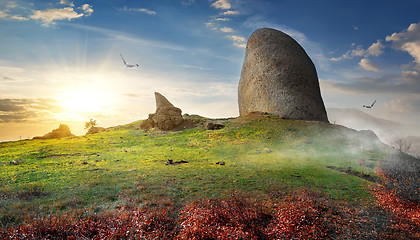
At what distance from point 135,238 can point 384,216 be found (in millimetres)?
12319

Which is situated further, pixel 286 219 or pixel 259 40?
pixel 259 40

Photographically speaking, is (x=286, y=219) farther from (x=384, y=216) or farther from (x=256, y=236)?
(x=384, y=216)

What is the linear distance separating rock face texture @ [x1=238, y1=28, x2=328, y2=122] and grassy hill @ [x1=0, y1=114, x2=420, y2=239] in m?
18.1

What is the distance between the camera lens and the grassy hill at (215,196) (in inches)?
424

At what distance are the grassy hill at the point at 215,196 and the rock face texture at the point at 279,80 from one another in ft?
59.4

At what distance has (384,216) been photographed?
42.3 ft

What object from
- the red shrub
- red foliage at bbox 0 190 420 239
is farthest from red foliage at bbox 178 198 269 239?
the red shrub

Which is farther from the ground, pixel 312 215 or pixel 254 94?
pixel 254 94

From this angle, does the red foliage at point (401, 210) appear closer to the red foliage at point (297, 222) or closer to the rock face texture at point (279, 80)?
the red foliage at point (297, 222)

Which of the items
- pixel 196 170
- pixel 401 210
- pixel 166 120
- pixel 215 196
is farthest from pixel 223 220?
pixel 166 120

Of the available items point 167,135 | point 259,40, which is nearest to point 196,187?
point 167,135

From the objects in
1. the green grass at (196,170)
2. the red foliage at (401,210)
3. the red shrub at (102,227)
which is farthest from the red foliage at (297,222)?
the red shrub at (102,227)

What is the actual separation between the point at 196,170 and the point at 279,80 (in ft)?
107

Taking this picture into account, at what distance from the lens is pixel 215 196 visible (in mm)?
13695
